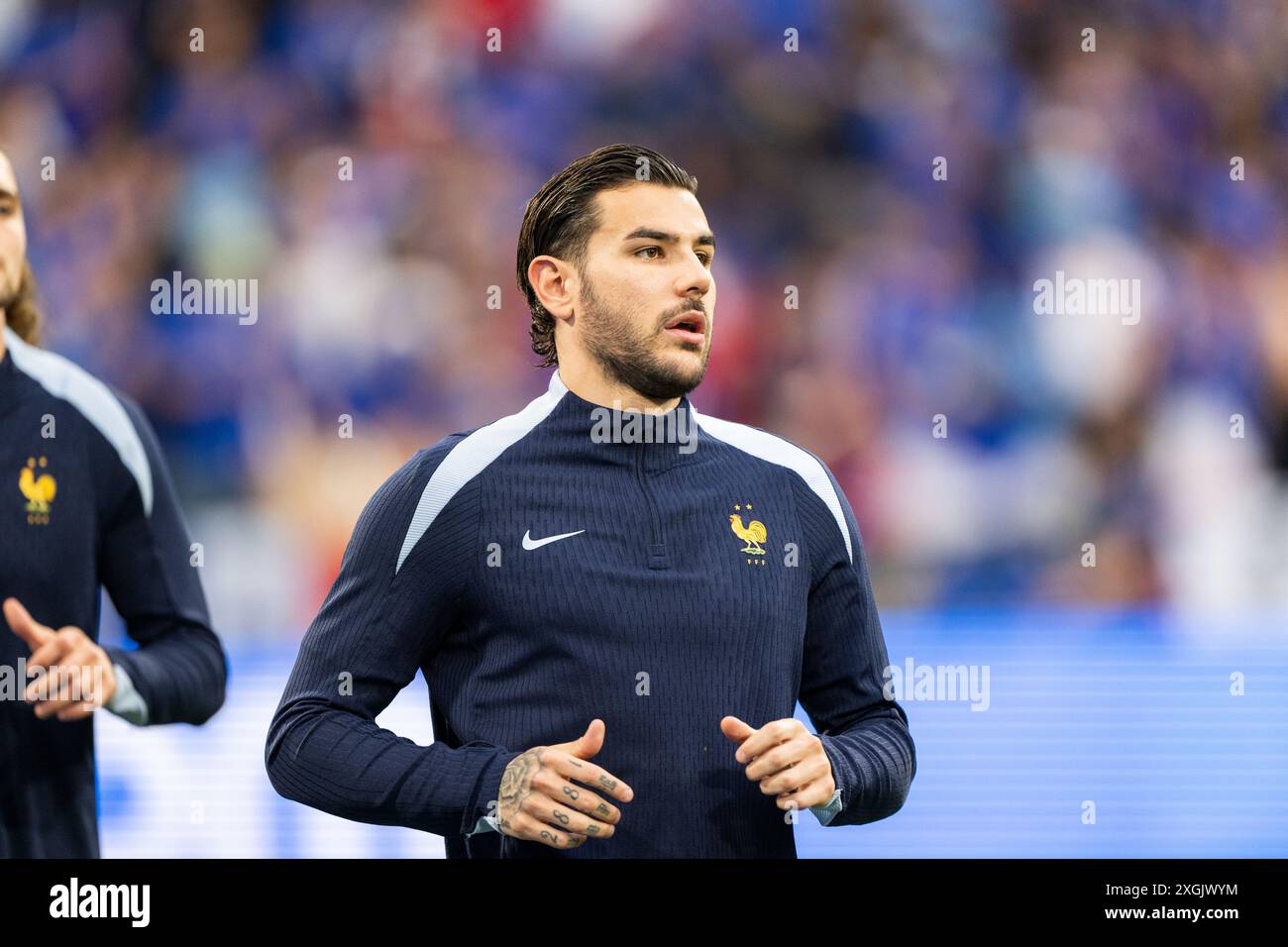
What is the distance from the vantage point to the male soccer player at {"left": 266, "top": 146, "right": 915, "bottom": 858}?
1.90m

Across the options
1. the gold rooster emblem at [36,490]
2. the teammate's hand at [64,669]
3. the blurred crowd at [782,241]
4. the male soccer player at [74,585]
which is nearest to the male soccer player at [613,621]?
the teammate's hand at [64,669]

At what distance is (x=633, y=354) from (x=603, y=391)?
0.27 ft

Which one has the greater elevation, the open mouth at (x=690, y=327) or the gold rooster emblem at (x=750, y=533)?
the open mouth at (x=690, y=327)

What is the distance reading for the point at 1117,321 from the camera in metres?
4.31

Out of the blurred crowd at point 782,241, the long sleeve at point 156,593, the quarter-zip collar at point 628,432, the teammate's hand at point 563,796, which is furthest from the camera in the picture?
the blurred crowd at point 782,241

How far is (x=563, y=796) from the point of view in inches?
69.3

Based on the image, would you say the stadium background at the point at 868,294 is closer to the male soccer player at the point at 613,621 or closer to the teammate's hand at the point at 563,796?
the male soccer player at the point at 613,621

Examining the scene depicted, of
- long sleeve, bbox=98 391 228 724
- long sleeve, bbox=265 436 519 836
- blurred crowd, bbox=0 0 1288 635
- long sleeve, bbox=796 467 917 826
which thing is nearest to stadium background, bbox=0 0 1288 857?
blurred crowd, bbox=0 0 1288 635

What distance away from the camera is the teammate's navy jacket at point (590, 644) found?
6.32 ft

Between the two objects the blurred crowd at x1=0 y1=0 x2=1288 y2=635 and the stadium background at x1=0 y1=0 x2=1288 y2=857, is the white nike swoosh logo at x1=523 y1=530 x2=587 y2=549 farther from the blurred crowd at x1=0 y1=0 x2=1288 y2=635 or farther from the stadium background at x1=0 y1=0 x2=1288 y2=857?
the blurred crowd at x1=0 y1=0 x2=1288 y2=635

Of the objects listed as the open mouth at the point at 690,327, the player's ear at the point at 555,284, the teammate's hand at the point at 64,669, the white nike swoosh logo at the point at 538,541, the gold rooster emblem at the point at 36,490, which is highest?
the player's ear at the point at 555,284

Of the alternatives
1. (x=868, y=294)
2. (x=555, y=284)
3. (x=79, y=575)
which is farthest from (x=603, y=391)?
(x=868, y=294)

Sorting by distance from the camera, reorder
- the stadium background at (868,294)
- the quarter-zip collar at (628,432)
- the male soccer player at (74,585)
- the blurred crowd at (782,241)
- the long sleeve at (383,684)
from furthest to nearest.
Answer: the blurred crowd at (782,241) → the stadium background at (868,294) → the male soccer player at (74,585) → the quarter-zip collar at (628,432) → the long sleeve at (383,684)
